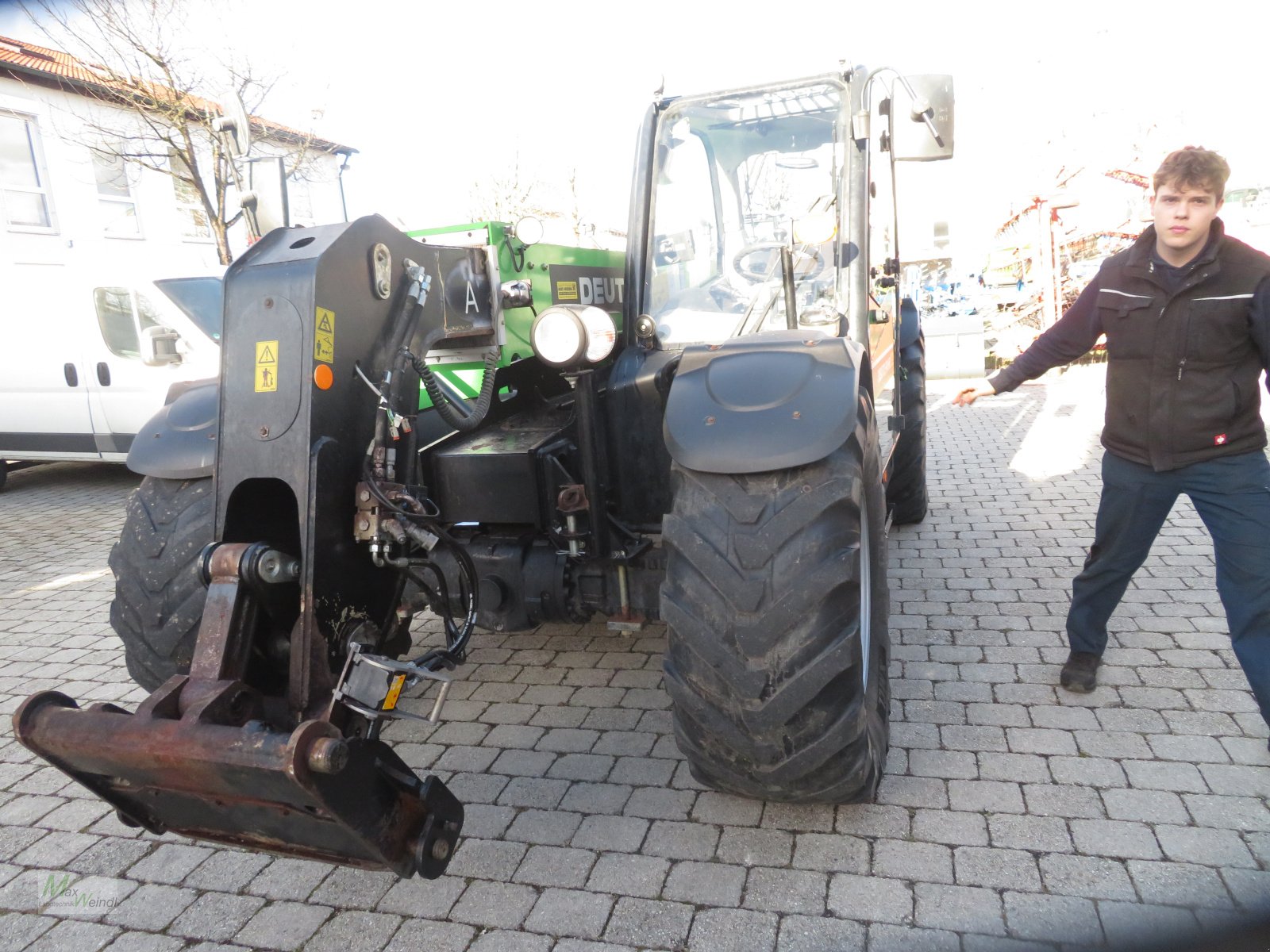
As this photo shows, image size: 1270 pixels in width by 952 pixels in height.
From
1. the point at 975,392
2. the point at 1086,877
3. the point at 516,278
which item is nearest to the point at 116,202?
the point at 516,278

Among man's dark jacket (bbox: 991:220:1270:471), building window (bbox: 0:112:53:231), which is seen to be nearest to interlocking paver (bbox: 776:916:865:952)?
man's dark jacket (bbox: 991:220:1270:471)

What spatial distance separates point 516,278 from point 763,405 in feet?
5.81

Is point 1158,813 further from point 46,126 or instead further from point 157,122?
point 46,126

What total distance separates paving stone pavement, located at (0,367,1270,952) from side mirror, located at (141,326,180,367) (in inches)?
148

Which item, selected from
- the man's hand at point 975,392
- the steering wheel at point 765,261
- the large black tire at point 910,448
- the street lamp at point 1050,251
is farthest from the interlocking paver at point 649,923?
the street lamp at point 1050,251

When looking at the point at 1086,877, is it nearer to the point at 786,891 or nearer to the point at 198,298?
the point at 786,891

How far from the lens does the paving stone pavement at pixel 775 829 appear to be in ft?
7.86

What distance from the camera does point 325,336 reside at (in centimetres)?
244

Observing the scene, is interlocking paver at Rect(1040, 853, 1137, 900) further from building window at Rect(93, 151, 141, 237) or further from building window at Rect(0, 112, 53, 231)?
building window at Rect(93, 151, 141, 237)

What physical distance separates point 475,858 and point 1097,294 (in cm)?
293

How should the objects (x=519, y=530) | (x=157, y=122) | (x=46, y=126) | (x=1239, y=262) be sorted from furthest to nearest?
(x=46, y=126) → (x=157, y=122) → (x=519, y=530) → (x=1239, y=262)

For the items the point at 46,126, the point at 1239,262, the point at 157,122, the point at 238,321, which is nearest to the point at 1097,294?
the point at 1239,262

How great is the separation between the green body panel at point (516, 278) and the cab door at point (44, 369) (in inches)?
245

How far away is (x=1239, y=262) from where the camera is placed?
9.61ft
